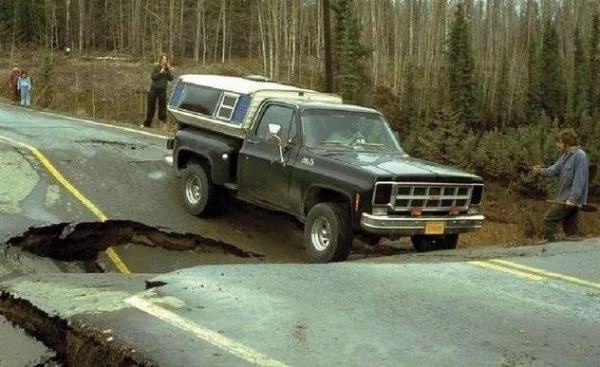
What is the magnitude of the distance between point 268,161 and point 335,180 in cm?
149

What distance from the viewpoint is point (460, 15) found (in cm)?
6906

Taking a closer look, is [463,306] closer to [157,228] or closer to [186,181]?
[157,228]

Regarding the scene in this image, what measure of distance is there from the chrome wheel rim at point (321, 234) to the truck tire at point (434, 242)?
4.75 feet

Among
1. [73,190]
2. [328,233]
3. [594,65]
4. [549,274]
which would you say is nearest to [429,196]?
[328,233]

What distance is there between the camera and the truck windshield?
34.2 feet

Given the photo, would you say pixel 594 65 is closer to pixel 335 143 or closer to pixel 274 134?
pixel 335 143

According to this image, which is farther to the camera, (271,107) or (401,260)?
(271,107)

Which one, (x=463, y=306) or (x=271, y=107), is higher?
(x=271, y=107)

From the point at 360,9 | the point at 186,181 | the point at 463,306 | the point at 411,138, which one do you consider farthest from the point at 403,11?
the point at 463,306

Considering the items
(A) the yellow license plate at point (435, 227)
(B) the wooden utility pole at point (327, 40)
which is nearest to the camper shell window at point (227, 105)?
(A) the yellow license plate at point (435, 227)

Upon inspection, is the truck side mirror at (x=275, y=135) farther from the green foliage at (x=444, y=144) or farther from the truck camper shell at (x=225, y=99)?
the green foliage at (x=444, y=144)

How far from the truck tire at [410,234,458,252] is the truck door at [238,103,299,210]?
1913 millimetres

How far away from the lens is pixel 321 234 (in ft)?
32.1

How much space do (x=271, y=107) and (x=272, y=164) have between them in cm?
101
